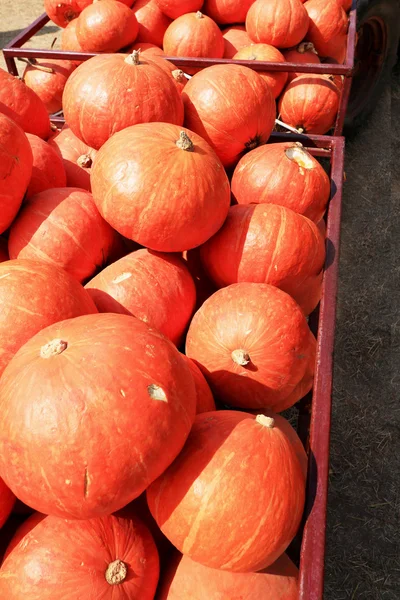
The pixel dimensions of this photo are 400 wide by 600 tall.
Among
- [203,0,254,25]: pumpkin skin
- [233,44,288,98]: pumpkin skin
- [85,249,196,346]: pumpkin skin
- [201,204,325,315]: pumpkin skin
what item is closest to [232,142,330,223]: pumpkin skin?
[201,204,325,315]: pumpkin skin

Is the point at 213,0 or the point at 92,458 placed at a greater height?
the point at 213,0

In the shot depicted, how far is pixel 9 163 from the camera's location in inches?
65.6

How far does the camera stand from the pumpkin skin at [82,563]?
1.14 meters

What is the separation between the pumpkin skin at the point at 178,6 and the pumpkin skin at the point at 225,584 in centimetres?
399

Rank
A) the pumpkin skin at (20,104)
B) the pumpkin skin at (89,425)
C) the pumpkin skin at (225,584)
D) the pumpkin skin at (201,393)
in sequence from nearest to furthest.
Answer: the pumpkin skin at (89,425)
the pumpkin skin at (225,584)
the pumpkin skin at (201,393)
the pumpkin skin at (20,104)

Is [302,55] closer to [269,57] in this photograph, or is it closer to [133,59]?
[269,57]

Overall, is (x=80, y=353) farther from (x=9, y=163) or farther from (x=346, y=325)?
(x=346, y=325)

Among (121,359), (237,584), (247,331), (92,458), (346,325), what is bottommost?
(346,325)

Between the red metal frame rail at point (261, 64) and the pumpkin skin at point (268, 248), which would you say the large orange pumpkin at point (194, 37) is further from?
the pumpkin skin at point (268, 248)

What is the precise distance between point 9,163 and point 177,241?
643 millimetres

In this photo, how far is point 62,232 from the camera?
5.78ft

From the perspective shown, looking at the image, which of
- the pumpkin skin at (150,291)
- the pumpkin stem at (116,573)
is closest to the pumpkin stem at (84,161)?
the pumpkin skin at (150,291)

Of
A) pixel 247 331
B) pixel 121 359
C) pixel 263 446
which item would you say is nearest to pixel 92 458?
pixel 121 359

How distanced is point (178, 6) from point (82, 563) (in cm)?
403
